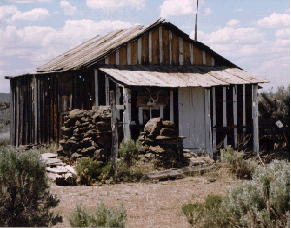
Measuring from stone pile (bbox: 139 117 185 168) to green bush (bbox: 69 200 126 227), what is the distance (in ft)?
18.4

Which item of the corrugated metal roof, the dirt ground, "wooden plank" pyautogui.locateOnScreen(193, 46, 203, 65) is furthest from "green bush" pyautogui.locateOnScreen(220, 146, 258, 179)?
"wooden plank" pyautogui.locateOnScreen(193, 46, 203, 65)

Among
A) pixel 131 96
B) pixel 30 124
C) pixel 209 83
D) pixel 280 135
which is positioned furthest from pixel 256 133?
pixel 30 124

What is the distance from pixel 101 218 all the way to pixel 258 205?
90.9 inches

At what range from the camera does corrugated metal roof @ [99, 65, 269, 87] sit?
42.0 ft

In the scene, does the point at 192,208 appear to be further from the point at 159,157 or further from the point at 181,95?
the point at 181,95

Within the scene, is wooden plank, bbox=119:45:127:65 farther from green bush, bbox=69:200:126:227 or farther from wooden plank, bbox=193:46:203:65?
green bush, bbox=69:200:126:227

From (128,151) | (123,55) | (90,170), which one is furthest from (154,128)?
(123,55)

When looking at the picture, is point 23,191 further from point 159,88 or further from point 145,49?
point 145,49

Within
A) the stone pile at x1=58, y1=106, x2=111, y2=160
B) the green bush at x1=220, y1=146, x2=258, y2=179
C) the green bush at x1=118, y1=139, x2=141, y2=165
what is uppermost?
the stone pile at x1=58, y1=106, x2=111, y2=160

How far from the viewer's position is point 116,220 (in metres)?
4.90

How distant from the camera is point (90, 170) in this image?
9789 millimetres

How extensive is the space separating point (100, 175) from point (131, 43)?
22.0ft

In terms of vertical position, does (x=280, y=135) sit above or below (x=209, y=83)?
below

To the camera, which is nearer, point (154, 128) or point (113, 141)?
point (113, 141)
